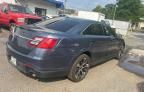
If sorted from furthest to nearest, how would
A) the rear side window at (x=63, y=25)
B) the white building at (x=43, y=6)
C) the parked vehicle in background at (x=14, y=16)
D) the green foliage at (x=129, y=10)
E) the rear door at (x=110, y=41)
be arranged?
the green foliage at (x=129, y=10)
the white building at (x=43, y=6)
the parked vehicle in background at (x=14, y=16)
the rear door at (x=110, y=41)
the rear side window at (x=63, y=25)

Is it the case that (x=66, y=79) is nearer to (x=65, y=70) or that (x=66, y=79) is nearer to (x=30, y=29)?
(x=65, y=70)

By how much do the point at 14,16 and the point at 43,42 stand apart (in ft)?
26.0

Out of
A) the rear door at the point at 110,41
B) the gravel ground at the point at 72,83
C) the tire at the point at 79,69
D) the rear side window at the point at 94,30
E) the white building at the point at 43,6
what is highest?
the white building at the point at 43,6

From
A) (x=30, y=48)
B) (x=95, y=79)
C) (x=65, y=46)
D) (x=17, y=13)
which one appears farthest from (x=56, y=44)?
(x=17, y=13)

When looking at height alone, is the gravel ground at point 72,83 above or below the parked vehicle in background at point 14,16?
below

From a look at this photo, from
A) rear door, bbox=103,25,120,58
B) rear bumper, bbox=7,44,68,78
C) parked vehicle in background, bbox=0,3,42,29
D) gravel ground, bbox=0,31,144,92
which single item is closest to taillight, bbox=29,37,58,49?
rear bumper, bbox=7,44,68,78

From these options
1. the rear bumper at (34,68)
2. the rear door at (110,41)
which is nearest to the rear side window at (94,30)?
the rear door at (110,41)

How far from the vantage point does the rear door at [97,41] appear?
544 centimetres

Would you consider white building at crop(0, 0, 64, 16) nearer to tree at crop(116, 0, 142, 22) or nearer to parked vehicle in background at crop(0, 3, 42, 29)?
parked vehicle in background at crop(0, 3, 42, 29)

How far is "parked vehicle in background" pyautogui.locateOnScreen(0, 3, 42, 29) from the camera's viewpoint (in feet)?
37.2

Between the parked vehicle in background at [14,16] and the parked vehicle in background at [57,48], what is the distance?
6.12 metres

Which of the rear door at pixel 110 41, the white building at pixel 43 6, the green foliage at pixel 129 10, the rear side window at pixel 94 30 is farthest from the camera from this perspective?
the green foliage at pixel 129 10

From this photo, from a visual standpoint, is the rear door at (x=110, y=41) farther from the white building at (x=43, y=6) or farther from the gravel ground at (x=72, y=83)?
the white building at (x=43, y=6)

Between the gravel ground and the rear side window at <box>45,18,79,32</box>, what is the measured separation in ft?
4.31
